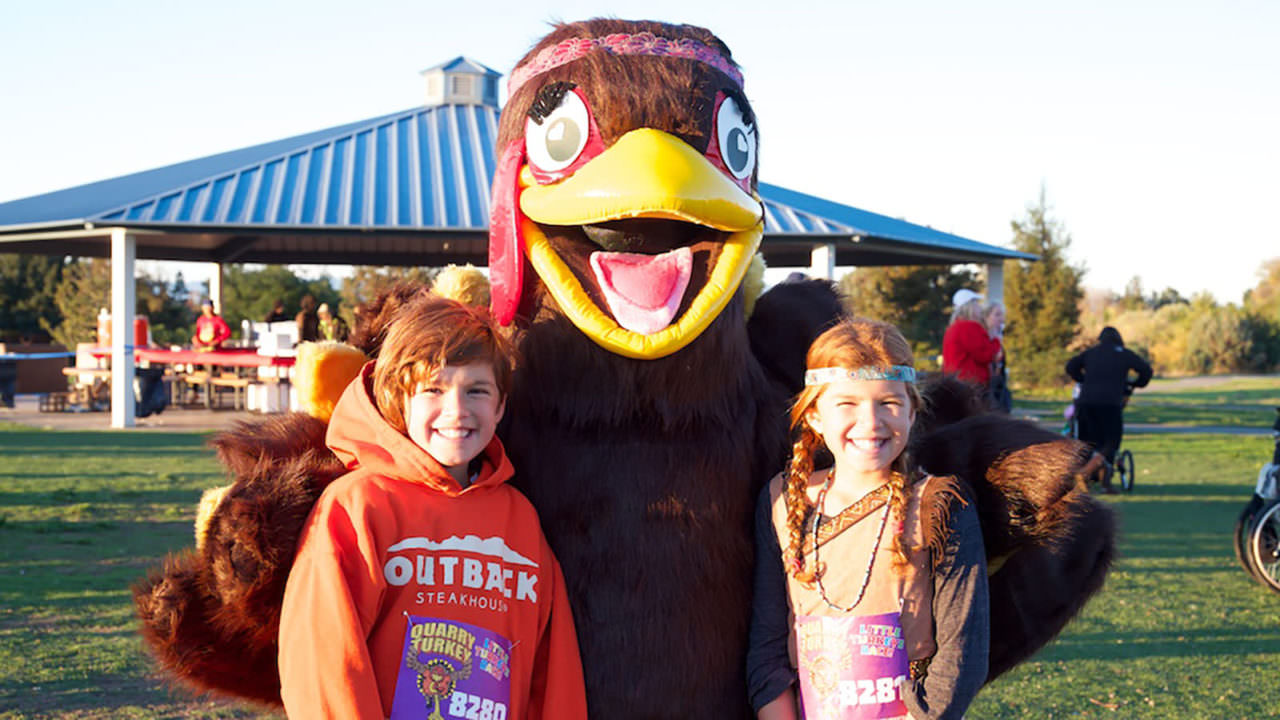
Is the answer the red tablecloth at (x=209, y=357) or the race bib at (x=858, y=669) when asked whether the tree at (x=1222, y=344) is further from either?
the race bib at (x=858, y=669)

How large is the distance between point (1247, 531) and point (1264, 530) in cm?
9

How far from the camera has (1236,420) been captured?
1872 cm

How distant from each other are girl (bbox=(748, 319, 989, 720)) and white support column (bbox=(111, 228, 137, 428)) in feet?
43.9

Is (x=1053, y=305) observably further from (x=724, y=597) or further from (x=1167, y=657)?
(x=724, y=597)

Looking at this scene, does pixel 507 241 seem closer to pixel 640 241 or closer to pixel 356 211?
pixel 640 241

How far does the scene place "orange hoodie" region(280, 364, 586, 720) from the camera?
1.75 m

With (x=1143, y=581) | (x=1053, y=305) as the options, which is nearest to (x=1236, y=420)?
(x=1053, y=305)

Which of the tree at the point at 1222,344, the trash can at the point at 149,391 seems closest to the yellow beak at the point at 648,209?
the trash can at the point at 149,391

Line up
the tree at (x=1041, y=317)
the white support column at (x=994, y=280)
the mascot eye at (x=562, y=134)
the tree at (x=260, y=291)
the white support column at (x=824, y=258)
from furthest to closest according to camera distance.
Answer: the tree at (x=260, y=291)
the tree at (x=1041, y=317)
the white support column at (x=994, y=280)
the white support column at (x=824, y=258)
the mascot eye at (x=562, y=134)

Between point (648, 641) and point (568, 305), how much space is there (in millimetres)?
682

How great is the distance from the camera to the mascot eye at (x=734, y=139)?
2332mm

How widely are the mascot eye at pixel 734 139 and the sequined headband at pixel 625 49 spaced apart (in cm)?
10

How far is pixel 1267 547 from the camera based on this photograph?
241 inches

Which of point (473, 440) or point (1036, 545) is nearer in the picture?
point (473, 440)
